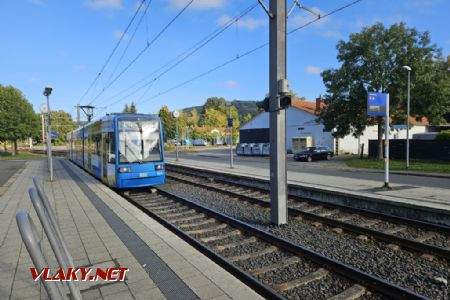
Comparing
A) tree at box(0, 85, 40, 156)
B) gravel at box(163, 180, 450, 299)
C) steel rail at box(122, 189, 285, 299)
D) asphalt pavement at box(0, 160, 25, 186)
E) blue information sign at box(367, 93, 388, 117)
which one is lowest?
gravel at box(163, 180, 450, 299)

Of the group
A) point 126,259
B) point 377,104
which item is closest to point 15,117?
point 377,104

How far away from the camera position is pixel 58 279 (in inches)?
108

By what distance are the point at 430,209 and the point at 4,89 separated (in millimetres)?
51878

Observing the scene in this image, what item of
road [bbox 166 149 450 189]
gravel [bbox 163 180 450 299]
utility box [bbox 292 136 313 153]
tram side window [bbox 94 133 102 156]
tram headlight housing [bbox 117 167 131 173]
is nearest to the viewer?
gravel [bbox 163 180 450 299]

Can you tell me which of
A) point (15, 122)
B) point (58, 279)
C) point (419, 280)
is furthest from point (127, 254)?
point (15, 122)

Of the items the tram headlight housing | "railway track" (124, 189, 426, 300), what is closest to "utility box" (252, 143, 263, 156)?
the tram headlight housing

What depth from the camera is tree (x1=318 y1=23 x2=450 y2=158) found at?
23312mm

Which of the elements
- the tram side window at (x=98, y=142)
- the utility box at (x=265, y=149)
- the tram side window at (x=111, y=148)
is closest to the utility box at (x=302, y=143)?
the utility box at (x=265, y=149)

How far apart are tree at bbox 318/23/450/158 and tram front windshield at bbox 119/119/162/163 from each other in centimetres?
1908

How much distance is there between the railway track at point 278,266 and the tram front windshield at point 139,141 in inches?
172

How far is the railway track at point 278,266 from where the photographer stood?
400cm

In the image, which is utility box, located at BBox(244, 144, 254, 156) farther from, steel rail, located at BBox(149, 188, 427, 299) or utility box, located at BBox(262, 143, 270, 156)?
steel rail, located at BBox(149, 188, 427, 299)

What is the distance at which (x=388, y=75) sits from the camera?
2397 centimetres

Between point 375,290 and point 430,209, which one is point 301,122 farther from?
point 375,290
